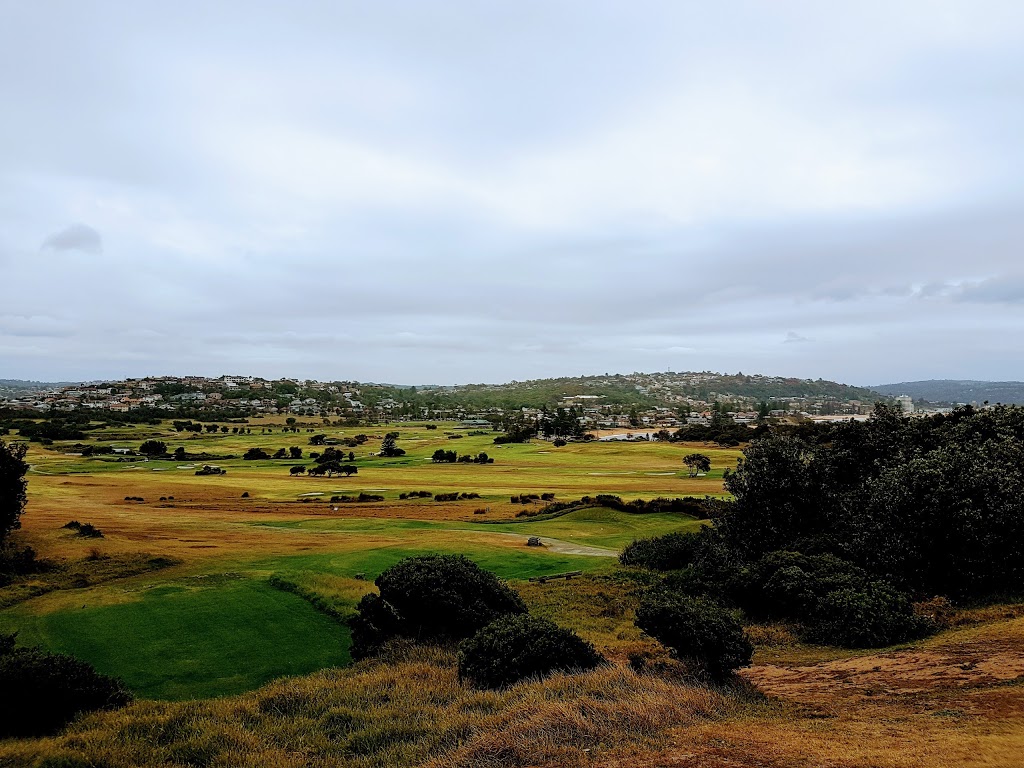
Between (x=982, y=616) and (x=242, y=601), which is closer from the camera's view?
(x=982, y=616)

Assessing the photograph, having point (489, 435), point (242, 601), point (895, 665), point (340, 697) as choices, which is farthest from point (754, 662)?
point (489, 435)

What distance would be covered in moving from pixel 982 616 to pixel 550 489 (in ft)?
169

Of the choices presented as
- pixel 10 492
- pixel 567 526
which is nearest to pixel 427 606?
pixel 10 492

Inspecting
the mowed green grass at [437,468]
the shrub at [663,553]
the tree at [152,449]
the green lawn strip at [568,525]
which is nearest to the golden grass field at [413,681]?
the shrub at [663,553]

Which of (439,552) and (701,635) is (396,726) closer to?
(701,635)

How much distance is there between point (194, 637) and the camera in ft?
62.3

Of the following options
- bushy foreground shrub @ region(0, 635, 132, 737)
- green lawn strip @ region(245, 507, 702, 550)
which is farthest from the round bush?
green lawn strip @ region(245, 507, 702, 550)

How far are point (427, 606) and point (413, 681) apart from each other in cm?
419

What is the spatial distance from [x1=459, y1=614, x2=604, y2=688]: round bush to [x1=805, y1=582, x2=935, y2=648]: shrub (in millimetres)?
8830

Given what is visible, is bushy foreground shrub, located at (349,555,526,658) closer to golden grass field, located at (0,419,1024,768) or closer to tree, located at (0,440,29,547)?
golden grass field, located at (0,419,1024,768)

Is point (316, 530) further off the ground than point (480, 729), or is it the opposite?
point (480, 729)

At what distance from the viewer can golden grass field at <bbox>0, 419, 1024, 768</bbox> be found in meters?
9.43

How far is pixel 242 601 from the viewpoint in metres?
22.2

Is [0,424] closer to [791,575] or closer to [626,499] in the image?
[626,499]
